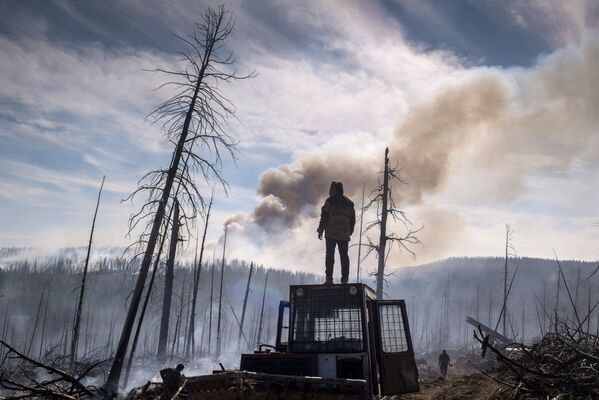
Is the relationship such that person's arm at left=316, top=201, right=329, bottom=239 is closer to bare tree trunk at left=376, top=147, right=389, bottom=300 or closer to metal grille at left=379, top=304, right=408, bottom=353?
metal grille at left=379, top=304, right=408, bottom=353

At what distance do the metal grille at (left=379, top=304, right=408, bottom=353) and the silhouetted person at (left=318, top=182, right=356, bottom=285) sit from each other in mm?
1748

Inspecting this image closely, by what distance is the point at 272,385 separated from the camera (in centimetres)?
468

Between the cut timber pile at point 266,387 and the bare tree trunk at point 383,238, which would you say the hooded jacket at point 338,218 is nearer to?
the cut timber pile at point 266,387

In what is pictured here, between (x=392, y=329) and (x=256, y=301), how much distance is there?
5312 inches

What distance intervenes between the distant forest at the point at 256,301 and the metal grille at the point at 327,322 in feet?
221

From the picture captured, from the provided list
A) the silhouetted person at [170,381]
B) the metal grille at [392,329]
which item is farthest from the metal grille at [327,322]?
the silhouetted person at [170,381]

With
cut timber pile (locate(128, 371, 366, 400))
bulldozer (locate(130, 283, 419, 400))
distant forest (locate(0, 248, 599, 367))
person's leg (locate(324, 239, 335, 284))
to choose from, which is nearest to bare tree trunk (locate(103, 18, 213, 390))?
bulldozer (locate(130, 283, 419, 400))

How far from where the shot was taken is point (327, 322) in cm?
762

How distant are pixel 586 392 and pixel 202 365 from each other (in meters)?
30.5

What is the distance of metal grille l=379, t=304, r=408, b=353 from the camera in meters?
8.36

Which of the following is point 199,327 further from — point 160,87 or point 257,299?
point 160,87

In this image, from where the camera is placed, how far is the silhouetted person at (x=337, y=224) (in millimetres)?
10422

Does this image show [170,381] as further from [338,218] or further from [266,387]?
[338,218]

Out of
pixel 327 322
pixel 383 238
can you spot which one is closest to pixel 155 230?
pixel 327 322
